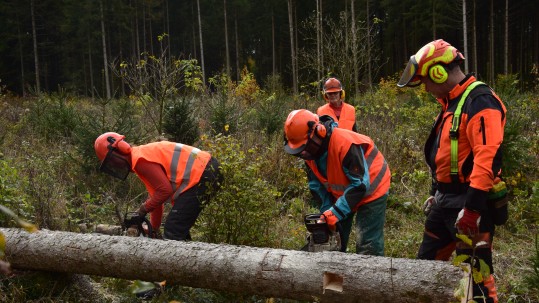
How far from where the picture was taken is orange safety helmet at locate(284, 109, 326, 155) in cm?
389

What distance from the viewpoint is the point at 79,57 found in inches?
1489

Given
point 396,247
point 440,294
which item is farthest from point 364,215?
point 396,247

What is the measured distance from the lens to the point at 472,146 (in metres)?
3.11

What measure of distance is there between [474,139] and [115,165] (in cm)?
327

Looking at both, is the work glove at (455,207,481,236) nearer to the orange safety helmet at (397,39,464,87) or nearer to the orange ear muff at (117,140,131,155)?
the orange safety helmet at (397,39,464,87)

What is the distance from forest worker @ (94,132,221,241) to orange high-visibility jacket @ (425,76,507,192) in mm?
2159

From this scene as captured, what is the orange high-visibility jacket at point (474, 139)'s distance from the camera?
3012 mm

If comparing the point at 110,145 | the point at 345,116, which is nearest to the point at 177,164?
the point at 110,145

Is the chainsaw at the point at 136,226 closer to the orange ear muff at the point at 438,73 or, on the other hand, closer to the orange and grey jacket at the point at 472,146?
the orange and grey jacket at the point at 472,146

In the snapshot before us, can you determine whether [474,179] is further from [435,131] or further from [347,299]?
[347,299]

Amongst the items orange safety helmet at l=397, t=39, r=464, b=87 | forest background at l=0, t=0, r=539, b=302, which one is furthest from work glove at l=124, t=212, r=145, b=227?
orange safety helmet at l=397, t=39, r=464, b=87

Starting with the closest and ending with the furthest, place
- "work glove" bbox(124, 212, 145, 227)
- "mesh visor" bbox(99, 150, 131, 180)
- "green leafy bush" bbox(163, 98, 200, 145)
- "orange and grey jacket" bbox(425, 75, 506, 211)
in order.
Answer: "orange and grey jacket" bbox(425, 75, 506, 211) < "work glove" bbox(124, 212, 145, 227) < "mesh visor" bbox(99, 150, 131, 180) < "green leafy bush" bbox(163, 98, 200, 145)

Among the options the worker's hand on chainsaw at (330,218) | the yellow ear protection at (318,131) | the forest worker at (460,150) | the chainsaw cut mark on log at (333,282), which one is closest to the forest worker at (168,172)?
the yellow ear protection at (318,131)

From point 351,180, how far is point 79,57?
124ft
